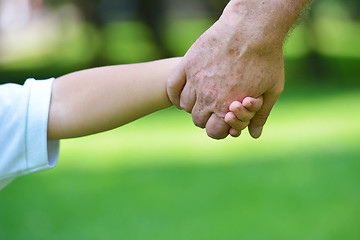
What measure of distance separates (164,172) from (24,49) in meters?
14.0

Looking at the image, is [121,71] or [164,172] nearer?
[121,71]

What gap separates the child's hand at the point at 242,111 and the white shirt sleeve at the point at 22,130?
Answer: 2.10 feet

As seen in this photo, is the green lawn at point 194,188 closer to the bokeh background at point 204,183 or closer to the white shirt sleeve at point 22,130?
the bokeh background at point 204,183

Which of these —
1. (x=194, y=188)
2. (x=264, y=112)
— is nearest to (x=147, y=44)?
(x=194, y=188)

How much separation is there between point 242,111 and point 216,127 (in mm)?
147

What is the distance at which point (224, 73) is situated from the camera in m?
2.04

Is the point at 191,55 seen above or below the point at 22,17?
above

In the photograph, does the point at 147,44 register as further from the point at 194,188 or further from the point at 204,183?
the point at 194,188

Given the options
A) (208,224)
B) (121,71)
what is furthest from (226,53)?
(208,224)

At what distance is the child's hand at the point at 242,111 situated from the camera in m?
2.00

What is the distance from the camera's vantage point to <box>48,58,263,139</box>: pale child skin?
1.93 m

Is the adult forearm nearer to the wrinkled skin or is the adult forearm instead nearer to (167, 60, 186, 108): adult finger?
the wrinkled skin

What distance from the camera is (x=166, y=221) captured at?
170 inches

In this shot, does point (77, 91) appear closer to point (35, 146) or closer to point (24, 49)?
point (35, 146)
